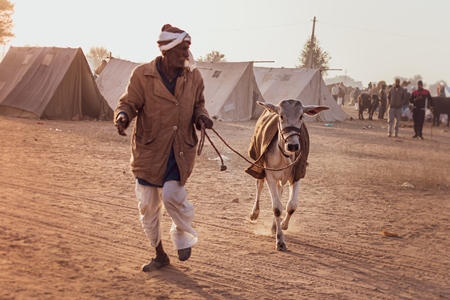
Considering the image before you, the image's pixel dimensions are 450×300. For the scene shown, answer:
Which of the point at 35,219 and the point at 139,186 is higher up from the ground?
the point at 139,186

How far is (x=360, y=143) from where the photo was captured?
68.5 ft

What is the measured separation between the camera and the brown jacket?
18.6 feet

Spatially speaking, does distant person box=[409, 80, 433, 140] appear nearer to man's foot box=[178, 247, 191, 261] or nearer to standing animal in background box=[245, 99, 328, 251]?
standing animal in background box=[245, 99, 328, 251]

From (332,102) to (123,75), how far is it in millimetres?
10587

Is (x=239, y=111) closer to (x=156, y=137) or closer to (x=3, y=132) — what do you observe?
(x=3, y=132)

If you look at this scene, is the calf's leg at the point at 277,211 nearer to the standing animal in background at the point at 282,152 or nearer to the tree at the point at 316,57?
the standing animal in background at the point at 282,152

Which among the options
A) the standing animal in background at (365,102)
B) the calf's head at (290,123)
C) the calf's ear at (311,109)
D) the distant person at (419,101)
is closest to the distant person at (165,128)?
the calf's head at (290,123)

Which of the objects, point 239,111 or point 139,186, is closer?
point 139,186

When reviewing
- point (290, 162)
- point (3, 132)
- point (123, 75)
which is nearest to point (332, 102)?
point (123, 75)

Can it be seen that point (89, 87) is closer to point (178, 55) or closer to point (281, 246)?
point (281, 246)

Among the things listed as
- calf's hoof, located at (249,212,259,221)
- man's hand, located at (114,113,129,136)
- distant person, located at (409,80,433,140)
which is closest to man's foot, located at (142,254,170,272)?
man's hand, located at (114,113,129,136)

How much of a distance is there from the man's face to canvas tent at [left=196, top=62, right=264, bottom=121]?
22.4m

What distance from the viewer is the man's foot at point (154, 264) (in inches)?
229

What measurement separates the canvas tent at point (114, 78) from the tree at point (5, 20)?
2370cm
